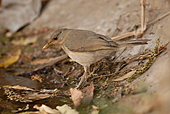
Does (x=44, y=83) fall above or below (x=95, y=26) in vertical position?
below

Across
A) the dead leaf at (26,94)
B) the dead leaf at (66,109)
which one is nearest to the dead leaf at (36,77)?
the dead leaf at (26,94)

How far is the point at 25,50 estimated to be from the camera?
284 inches

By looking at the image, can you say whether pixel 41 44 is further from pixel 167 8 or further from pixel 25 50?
pixel 167 8

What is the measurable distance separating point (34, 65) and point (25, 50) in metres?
1.19

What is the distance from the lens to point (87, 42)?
458cm

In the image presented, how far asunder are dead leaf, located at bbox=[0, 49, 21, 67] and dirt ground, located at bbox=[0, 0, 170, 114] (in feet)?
0.48

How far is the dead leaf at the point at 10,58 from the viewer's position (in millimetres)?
6551

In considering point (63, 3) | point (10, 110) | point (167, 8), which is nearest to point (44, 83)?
point (10, 110)

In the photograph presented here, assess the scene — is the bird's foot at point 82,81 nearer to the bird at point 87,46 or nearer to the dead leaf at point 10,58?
the bird at point 87,46

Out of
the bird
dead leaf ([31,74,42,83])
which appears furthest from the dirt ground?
the bird

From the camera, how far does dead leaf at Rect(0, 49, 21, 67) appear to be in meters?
6.55

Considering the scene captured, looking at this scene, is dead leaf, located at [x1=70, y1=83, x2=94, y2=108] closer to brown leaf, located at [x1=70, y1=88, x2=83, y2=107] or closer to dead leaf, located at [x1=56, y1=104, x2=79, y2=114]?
brown leaf, located at [x1=70, y1=88, x2=83, y2=107]

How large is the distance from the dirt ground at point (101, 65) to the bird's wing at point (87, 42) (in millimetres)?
527

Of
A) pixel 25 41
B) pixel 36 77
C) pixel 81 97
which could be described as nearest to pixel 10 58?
pixel 25 41
